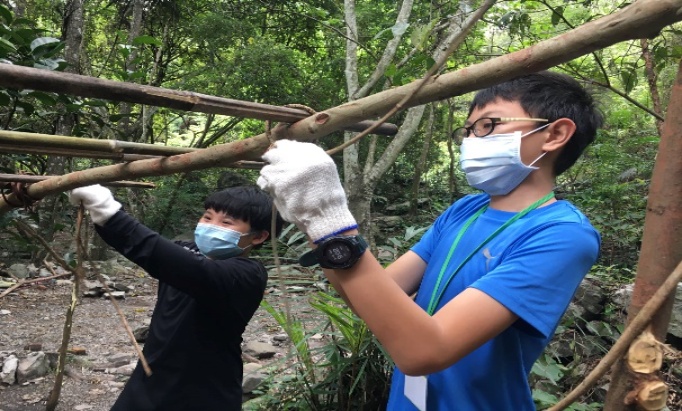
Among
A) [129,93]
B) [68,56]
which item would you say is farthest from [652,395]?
[68,56]

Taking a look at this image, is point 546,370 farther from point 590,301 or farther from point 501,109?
point 590,301

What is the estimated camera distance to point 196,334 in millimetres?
1827

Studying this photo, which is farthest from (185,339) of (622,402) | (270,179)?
(622,402)

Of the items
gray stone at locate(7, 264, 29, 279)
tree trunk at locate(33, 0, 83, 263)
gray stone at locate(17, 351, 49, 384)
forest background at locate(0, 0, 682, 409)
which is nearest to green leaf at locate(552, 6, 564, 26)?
forest background at locate(0, 0, 682, 409)

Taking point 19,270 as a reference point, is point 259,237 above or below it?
above

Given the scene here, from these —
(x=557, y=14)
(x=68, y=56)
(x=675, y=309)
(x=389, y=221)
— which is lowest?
(x=389, y=221)

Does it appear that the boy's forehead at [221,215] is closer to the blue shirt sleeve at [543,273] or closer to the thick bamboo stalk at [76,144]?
the thick bamboo stalk at [76,144]

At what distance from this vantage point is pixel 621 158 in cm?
682

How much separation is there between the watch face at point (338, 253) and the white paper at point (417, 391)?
1.23ft

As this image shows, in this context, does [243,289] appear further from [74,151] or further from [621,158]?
[621,158]

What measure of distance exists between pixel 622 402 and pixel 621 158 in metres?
6.97

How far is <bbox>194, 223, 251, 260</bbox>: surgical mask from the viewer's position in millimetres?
1945

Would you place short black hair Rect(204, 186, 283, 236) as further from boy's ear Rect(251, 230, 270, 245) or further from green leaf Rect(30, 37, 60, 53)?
green leaf Rect(30, 37, 60, 53)

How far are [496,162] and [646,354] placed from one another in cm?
58
